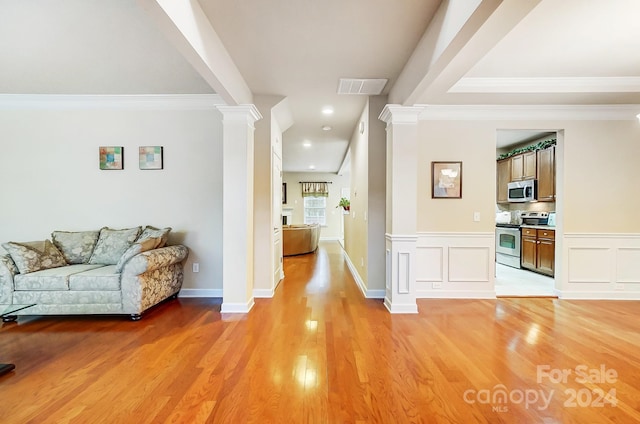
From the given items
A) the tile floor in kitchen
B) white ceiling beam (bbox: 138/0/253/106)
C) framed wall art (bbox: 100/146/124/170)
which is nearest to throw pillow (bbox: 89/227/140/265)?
framed wall art (bbox: 100/146/124/170)

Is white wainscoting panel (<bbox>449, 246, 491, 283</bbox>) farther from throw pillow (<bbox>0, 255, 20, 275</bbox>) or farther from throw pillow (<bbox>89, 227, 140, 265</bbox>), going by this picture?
throw pillow (<bbox>0, 255, 20, 275</bbox>)

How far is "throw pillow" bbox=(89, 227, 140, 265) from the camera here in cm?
342

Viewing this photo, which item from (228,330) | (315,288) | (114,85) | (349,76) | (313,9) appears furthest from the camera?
(315,288)

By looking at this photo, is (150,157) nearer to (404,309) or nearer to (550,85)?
(404,309)

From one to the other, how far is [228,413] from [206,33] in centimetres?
267

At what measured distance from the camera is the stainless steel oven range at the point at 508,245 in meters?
5.55

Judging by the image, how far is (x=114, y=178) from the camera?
381 cm

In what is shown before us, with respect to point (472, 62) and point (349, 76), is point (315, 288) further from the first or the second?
point (472, 62)

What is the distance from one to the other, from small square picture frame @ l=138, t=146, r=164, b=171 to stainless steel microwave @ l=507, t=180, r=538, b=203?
6.34m

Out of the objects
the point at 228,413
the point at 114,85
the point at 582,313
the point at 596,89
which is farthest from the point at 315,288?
the point at 596,89

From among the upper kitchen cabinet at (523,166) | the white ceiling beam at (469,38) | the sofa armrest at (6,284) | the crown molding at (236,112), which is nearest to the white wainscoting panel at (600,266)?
the upper kitchen cabinet at (523,166)

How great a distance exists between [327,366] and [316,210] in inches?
364

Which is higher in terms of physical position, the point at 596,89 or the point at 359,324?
the point at 596,89

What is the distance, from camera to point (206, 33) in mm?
2264
